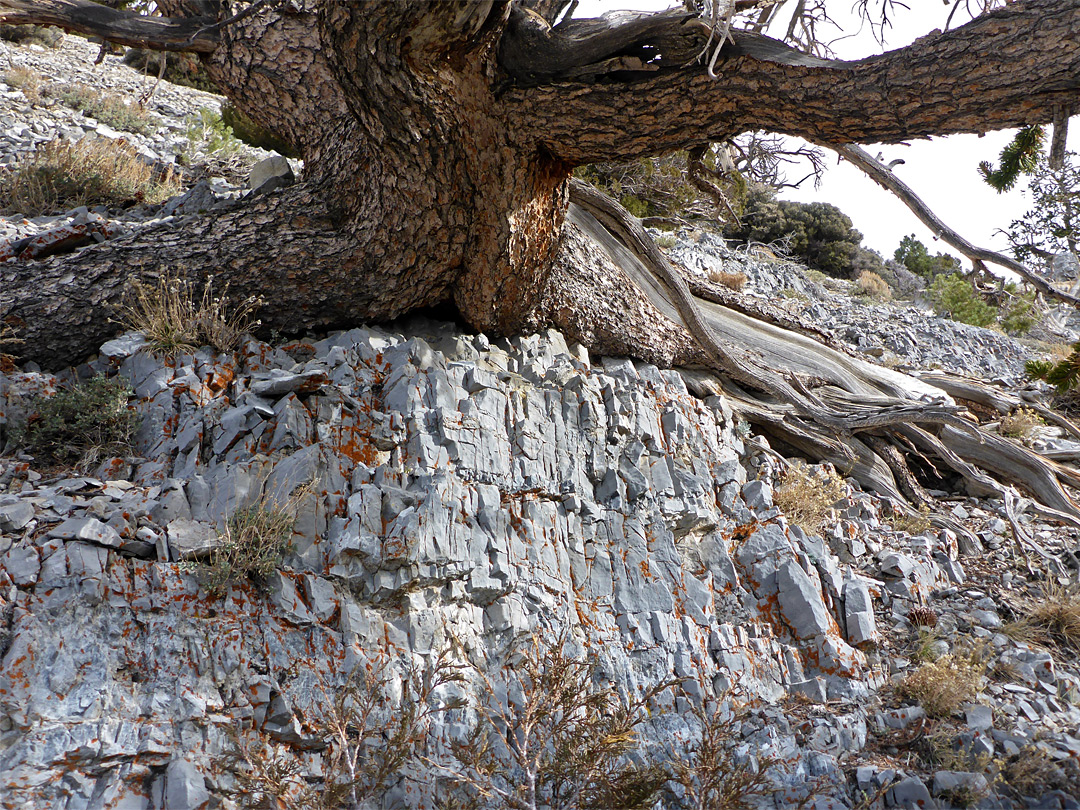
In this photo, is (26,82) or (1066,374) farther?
(26,82)

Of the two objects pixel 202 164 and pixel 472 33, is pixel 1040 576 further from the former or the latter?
pixel 202 164

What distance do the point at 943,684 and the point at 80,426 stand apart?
5829 millimetres

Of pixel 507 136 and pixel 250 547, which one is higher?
pixel 507 136

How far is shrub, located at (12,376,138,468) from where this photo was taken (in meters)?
4.49

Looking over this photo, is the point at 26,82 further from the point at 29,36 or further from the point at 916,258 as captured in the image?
the point at 916,258

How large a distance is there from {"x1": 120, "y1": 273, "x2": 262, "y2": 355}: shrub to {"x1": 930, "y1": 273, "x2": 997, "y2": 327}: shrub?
1450 cm

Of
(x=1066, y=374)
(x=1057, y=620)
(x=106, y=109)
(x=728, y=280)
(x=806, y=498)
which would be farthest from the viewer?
(x=728, y=280)

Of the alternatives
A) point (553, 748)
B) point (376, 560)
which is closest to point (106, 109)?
point (376, 560)

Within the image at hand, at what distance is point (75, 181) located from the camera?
274 inches

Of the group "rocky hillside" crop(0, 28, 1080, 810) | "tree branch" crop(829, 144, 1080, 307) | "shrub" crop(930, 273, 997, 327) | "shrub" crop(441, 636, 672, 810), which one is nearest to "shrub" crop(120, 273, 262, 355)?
"rocky hillside" crop(0, 28, 1080, 810)

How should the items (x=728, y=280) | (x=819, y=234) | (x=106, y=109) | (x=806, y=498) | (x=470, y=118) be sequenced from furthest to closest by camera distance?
(x=819, y=234) → (x=728, y=280) → (x=106, y=109) → (x=806, y=498) → (x=470, y=118)

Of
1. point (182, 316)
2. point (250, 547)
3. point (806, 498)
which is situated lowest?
point (250, 547)

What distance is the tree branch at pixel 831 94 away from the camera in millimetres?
3521

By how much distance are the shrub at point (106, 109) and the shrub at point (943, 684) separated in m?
10.9
